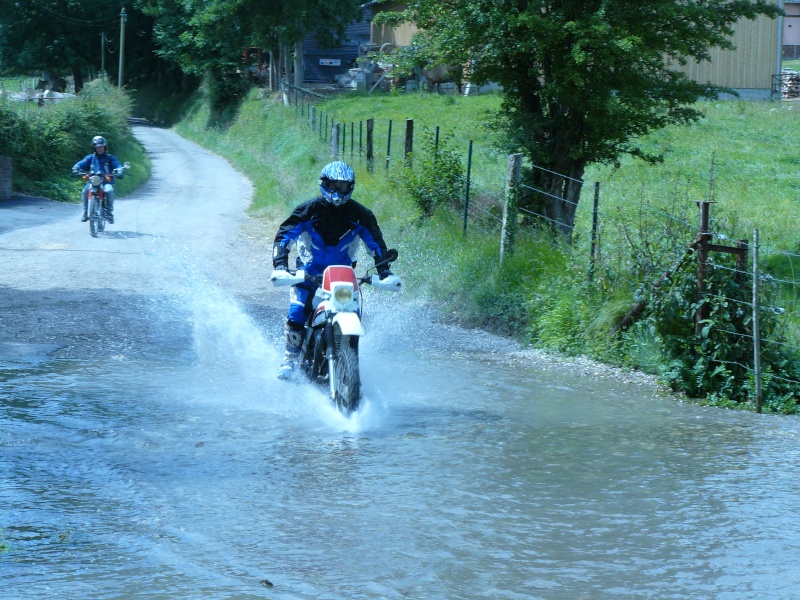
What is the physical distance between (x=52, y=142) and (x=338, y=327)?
2358 cm

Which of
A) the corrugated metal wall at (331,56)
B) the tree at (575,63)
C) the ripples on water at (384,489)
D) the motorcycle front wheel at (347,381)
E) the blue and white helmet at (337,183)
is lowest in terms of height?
the ripples on water at (384,489)

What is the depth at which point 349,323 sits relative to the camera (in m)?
7.48

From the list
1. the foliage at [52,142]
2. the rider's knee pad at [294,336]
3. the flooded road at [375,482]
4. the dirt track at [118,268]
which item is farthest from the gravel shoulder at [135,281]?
the rider's knee pad at [294,336]

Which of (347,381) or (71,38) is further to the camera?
(71,38)

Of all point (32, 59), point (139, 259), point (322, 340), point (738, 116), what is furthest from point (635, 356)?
point (32, 59)

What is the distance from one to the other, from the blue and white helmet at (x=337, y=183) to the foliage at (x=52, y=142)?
800 inches

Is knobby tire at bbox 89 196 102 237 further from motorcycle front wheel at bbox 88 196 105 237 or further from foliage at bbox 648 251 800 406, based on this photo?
foliage at bbox 648 251 800 406

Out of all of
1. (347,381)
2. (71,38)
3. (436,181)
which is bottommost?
(347,381)

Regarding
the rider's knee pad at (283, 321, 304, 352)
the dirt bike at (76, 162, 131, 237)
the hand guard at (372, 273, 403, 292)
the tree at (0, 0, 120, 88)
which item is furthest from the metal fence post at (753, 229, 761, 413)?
the tree at (0, 0, 120, 88)

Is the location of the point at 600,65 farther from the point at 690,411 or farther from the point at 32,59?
the point at 32,59

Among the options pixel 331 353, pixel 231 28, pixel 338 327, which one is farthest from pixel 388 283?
pixel 231 28

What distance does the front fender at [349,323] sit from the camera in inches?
291

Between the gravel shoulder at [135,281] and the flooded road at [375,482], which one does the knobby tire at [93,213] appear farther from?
the flooded road at [375,482]

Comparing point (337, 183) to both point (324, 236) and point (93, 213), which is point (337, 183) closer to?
point (324, 236)
